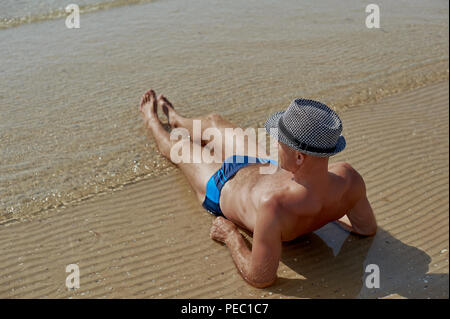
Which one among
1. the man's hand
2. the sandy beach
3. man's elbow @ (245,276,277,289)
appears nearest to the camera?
man's elbow @ (245,276,277,289)

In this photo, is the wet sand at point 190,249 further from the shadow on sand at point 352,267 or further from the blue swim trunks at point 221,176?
the blue swim trunks at point 221,176

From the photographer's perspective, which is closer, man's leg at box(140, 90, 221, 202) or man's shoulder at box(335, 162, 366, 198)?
man's shoulder at box(335, 162, 366, 198)

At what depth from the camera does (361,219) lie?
4.09m

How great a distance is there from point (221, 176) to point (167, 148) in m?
1.15

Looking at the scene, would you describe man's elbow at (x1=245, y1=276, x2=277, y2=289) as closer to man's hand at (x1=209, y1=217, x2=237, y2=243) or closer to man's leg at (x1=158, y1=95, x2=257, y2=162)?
man's hand at (x1=209, y1=217, x2=237, y2=243)

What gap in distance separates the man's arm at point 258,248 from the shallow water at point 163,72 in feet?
4.34

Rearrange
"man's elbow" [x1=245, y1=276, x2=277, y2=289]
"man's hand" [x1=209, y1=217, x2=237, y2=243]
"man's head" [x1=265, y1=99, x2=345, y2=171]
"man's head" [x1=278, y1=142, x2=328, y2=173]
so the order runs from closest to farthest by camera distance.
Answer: "man's head" [x1=265, y1=99, x2=345, y2=171], "man's head" [x1=278, y1=142, x2=328, y2=173], "man's elbow" [x1=245, y1=276, x2=277, y2=289], "man's hand" [x1=209, y1=217, x2=237, y2=243]

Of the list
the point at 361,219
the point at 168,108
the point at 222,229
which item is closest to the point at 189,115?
the point at 168,108

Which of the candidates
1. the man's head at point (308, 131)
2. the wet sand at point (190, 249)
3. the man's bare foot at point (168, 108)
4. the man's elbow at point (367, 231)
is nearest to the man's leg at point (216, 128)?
the man's bare foot at point (168, 108)

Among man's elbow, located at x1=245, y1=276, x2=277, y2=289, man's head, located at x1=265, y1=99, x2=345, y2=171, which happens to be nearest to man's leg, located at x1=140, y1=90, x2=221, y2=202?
man's elbow, located at x1=245, y1=276, x2=277, y2=289

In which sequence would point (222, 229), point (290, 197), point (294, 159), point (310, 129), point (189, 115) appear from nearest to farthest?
point (310, 129), point (294, 159), point (290, 197), point (222, 229), point (189, 115)

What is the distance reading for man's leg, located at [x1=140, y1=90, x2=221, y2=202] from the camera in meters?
4.53

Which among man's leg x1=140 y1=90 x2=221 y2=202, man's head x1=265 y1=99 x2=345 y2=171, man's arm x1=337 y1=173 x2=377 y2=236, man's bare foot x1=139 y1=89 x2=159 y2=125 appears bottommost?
man's arm x1=337 y1=173 x2=377 y2=236

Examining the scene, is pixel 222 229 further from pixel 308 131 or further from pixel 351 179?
pixel 308 131
